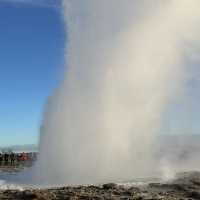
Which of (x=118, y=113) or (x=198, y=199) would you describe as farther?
(x=118, y=113)

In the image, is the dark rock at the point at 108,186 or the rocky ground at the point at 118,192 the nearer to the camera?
the rocky ground at the point at 118,192

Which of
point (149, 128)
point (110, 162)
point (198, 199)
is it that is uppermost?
point (149, 128)

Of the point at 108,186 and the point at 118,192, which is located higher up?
the point at 108,186

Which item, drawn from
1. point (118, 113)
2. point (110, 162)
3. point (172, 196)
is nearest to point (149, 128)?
point (118, 113)

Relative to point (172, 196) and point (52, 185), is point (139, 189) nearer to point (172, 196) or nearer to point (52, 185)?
point (172, 196)

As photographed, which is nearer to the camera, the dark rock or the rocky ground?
the rocky ground

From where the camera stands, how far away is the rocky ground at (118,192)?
69.3 feet

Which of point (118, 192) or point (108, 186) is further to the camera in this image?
point (108, 186)

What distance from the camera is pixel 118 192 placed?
2255 cm

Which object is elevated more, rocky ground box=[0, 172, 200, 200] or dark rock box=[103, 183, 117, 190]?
dark rock box=[103, 183, 117, 190]

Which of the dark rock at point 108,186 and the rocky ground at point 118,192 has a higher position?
the dark rock at point 108,186

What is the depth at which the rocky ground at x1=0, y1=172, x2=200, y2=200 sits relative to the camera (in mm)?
21109

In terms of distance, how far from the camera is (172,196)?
2184 cm

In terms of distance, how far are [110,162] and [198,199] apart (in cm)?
979
